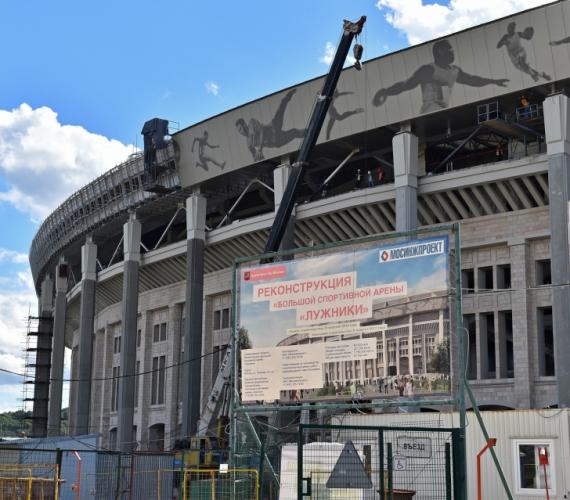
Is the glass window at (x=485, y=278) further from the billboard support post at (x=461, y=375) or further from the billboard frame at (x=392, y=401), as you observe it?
the billboard support post at (x=461, y=375)

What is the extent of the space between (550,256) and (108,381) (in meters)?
40.1

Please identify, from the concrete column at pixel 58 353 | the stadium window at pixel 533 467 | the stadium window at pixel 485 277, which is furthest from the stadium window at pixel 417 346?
the concrete column at pixel 58 353

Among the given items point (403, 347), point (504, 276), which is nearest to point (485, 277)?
point (504, 276)

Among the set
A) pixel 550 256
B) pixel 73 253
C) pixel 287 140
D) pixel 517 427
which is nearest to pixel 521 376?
pixel 550 256

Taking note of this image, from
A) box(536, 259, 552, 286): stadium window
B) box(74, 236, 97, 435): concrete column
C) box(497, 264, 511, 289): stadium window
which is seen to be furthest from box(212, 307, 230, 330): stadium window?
box(536, 259, 552, 286): stadium window

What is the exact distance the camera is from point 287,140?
144ft

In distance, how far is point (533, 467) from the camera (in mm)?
23359

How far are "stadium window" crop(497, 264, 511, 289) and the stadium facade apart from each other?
3.3 inches

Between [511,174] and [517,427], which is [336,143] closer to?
[511,174]

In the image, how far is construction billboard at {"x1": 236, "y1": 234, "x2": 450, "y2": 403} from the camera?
70.2 ft

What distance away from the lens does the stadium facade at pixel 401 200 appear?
35.2 meters

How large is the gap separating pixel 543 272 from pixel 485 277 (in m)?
2.71

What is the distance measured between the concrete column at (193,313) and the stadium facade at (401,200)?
112mm

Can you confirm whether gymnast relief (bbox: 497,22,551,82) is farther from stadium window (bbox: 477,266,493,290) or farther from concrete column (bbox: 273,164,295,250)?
concrete column (bbox: 273,164,295,250)
